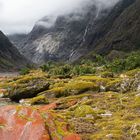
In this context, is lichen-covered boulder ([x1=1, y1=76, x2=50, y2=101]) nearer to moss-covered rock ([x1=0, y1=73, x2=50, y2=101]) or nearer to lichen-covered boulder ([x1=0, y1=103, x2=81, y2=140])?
moss-covered rock ([x1=0, y1=73, x2=50, y2=101])

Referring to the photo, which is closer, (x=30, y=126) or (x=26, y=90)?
(x=30, y=126)

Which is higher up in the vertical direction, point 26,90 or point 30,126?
point 30,126

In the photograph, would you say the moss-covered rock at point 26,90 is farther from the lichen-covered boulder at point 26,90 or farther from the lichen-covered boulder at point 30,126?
the lichen-covered boulder at point 30,126

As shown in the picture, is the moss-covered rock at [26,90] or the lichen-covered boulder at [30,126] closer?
the lichen-covered boulder at [30,126]

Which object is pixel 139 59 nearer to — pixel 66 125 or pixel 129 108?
pixel 129 108

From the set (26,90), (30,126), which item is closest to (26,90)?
(26,90)

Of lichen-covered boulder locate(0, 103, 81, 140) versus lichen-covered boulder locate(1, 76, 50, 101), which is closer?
lichen-covered boulder locate(0, 103, 81, 140)

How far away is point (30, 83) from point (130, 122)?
6004 cm

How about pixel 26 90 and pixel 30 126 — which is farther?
pixel 26 90

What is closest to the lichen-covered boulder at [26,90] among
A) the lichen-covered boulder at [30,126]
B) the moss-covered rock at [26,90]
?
the moss-covered rock at [26,90]

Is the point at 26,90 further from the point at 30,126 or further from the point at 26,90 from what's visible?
the point at 30,126

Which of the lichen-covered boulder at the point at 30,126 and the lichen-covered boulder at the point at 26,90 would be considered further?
the lichen-covered boulder at the point at 26,90

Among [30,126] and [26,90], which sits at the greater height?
[30,126]

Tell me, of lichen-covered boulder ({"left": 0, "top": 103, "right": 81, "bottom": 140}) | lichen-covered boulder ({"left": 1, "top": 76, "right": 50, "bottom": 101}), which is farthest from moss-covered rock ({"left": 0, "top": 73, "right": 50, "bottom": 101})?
lichen-covered boulder ({"left": 0, "top": 103, "right": 81, "bottom": 140})
